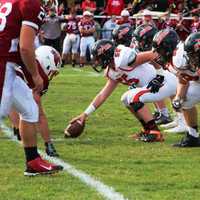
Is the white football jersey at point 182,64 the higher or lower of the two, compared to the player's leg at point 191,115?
higher

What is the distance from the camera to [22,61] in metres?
5.97

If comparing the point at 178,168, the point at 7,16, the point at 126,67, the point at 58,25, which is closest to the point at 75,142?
the point at 126,67

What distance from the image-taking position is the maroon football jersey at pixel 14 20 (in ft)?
→ 18.7

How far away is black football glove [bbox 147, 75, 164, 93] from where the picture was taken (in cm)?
828

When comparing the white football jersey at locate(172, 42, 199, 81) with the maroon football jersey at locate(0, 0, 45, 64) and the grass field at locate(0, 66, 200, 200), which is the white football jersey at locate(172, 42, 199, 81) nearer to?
the grass field at locate(0, 66, 200, 200)

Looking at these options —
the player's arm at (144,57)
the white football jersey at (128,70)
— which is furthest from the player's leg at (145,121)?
the player's arm at (144,57)

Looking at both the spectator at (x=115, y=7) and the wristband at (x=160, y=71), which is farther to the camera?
the spectator at (x=115, y=7)

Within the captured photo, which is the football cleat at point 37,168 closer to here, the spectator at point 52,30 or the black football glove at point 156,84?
the black football glove at point 156,84

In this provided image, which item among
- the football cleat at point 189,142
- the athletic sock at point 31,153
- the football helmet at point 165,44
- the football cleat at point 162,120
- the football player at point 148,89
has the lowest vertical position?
the football cleat at point 162,120

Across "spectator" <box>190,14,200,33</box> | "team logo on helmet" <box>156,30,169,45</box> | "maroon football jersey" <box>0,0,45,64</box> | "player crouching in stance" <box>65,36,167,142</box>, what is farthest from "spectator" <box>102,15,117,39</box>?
"maroon football jersey" <box>0,0,45,64</box>

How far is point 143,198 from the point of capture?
5.28 metres

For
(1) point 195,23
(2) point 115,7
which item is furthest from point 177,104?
(2) point 115,7

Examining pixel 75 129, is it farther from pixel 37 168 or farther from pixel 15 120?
pixel 37 168

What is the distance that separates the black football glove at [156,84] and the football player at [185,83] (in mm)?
631
